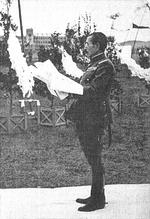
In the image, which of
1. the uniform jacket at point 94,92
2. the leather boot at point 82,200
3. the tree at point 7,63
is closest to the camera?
Result: the uniform jacket at point 94,92

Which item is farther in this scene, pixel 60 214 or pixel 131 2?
pixel 131 2

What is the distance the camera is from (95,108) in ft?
5.07

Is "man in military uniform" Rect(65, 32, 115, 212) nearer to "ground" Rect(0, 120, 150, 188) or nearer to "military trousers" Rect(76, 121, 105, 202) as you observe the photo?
"military trousers" Rect(76, 121, 105, 202)

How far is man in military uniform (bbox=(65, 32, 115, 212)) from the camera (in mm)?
1497

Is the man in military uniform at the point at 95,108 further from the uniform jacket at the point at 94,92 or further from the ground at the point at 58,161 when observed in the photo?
the ground at the point at 58,161

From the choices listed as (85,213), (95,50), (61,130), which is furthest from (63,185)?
(95,50)

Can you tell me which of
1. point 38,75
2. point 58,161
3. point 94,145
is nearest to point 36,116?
point 58,161

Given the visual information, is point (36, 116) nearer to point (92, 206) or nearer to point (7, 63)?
point (7, 63)

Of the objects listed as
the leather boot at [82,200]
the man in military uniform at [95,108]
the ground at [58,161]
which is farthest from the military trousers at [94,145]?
the ground at [58,161]

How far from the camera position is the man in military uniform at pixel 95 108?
1.50 meters

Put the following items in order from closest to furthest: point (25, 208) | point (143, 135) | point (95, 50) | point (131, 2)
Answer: point (95, 50)
point (25, 208)
point (131, 2)
point (143, 135)

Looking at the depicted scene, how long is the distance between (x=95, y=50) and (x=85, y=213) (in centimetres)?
67

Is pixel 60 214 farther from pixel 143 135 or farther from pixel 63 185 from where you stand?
pixel 143 135

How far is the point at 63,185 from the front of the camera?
198cm
